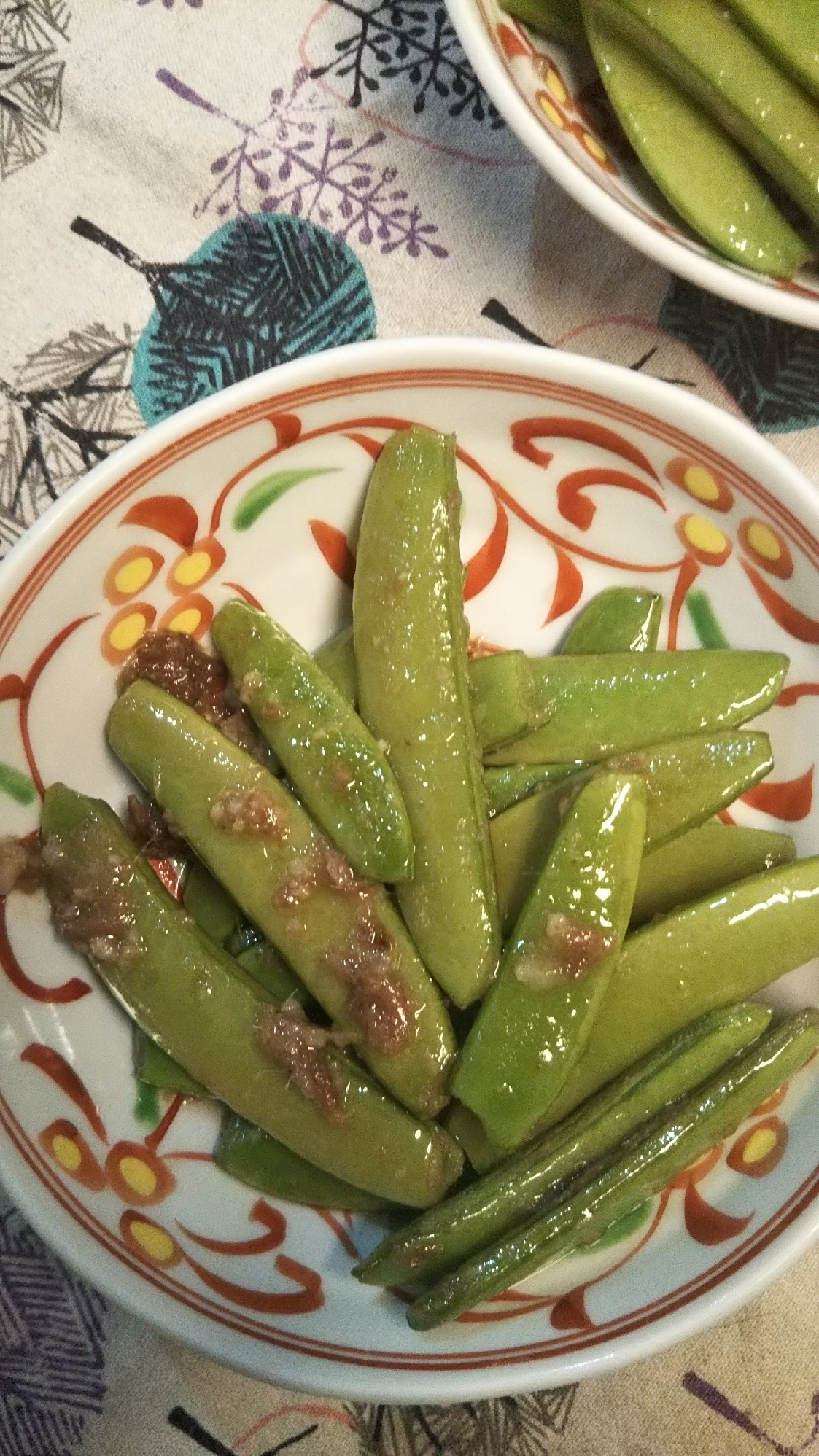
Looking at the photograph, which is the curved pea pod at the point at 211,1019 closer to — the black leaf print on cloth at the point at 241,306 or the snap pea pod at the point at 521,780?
the snap pea pod at the point at 521,780

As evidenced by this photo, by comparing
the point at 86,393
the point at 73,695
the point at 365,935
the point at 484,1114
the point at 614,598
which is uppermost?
the point at 86,393

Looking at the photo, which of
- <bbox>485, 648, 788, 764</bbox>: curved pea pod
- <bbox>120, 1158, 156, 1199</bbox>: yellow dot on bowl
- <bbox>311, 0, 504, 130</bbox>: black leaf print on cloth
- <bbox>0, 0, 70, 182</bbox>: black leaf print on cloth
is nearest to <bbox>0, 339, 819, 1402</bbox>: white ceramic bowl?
<bbox>120, 1158, 156, 1199</bbox>: yellow dot on bowl

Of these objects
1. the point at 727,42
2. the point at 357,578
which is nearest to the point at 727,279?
Result: the point at 727,42

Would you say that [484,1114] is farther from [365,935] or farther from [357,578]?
[357,578]

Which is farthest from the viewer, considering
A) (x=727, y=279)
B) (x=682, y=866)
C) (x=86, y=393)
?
(x=86, y=393)

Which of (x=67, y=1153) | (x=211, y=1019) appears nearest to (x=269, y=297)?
(x=211, y=1019)

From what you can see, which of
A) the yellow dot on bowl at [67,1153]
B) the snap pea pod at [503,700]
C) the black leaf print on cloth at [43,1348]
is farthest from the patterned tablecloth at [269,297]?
the snap pea pod at [503,700]
